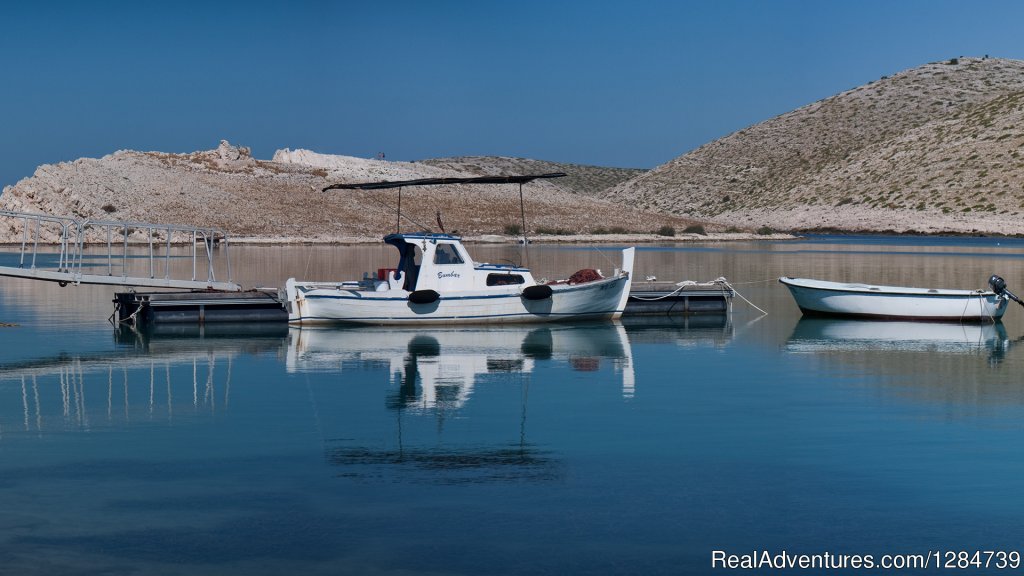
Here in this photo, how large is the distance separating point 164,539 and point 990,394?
13801 millimetres

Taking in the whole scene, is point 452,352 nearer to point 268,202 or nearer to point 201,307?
point 201,307

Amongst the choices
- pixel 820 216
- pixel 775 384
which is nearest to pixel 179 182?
pixel 820 216

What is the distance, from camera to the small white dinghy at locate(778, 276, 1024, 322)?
31281mm

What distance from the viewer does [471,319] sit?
95.7 feet

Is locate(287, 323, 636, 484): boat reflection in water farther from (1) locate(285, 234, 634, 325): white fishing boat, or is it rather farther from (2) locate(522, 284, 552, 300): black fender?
(2) locate(522, 284, 552, 300): black fender

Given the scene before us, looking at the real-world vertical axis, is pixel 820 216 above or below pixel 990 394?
above

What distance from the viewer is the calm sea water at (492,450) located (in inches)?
436

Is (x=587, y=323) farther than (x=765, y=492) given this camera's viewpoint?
Yes

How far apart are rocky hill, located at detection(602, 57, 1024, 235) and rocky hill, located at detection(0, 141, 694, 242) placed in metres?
21.2

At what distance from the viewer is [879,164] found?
130000 millimetres

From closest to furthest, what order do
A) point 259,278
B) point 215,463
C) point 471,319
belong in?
point 215,463, point 471,319, point 259,278

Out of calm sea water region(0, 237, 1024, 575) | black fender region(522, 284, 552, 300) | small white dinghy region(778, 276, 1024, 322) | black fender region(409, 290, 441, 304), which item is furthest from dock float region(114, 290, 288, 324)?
small white dinghy region(778, 276, 1024, 322)

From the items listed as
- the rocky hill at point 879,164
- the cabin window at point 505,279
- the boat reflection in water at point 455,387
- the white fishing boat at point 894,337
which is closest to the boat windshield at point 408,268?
the boat reflection in water at point 455,387

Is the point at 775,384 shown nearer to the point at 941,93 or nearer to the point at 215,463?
the point at 215,463
